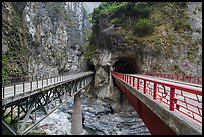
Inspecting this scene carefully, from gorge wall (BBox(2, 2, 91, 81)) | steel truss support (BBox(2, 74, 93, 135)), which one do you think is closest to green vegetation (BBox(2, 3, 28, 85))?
gorge wall (BBox(2, 2, 91, 81))

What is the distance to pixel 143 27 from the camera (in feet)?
92.6

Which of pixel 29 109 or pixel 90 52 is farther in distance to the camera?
pixel 90 52

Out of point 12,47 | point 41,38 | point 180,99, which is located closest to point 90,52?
point 41,38

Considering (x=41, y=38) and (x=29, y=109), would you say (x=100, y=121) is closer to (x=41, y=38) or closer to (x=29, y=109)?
(x=29, y=109)

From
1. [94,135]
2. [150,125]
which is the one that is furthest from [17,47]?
[150,125]

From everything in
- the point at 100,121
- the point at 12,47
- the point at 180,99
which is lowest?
the point at 100,121

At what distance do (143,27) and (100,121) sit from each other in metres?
15.9

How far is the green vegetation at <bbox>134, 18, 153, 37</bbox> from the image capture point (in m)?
28.0

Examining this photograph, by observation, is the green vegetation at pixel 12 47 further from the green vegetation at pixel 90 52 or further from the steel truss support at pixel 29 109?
the green vegetation at pixel 90 52

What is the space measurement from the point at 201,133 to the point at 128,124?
23.1 meters

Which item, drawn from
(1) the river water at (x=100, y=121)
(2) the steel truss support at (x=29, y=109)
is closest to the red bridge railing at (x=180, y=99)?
(2) the steel truss support at (x=29, y=109)

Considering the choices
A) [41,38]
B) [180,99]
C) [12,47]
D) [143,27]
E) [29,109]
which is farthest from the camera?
[41,38]

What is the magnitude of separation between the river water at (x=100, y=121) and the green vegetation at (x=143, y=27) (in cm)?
1214

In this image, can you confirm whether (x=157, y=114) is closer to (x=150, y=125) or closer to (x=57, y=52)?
(x=150, y=125)
